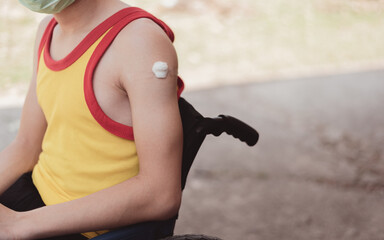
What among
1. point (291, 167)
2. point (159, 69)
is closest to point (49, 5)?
point (159, 69)

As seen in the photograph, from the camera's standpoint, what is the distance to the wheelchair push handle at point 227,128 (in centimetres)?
128

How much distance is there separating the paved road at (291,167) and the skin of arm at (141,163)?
1.85m

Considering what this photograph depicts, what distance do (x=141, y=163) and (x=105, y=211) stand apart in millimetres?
138

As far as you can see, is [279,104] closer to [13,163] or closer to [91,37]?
[13,163]

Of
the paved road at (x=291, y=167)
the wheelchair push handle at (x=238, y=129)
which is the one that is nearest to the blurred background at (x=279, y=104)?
the paved road at (x=291, y=167)

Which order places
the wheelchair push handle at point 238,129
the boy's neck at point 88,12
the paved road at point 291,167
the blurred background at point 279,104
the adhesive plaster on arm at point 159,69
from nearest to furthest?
the adhesive plaster on arm at point 159,69, the boy's neck at point 88,12, the wheelchair push handle at point 238,129, the paved road at point 291,167, the blurred background at point 279,104

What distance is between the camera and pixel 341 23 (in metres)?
7.30

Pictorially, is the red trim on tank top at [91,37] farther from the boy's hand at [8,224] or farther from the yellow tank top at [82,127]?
the boy's hand at [8,224]

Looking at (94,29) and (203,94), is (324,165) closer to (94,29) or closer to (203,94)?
(203,94)

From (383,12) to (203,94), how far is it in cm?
442

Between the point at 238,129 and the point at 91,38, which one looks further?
the point at 238,129

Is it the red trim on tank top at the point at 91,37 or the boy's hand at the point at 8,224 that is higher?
the red trim on tank top at the point at 91,37

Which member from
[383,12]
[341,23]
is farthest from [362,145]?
[383,12]

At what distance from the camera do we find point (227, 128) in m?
1.36
